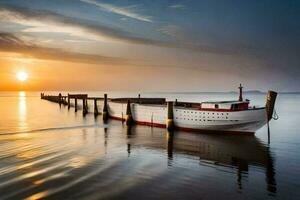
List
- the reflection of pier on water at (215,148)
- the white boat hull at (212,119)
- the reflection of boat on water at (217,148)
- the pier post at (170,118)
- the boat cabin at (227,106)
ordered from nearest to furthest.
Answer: the reflection of boat on water at (217,148) → the reflection of pier on water at (215,148) → the white boat hull at (212,119) → the boat cabin at (227,106) → the pier post at (170,118)

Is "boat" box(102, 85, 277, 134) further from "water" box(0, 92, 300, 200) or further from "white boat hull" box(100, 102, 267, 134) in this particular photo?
"water" box(0, 92, 300, 200)

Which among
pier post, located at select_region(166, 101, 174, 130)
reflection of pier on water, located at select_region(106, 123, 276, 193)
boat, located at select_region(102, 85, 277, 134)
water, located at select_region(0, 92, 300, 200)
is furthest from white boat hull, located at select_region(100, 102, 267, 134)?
water, located at select_region(0, 92, 300, 200)

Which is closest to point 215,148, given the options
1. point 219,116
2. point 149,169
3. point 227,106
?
point 219,116

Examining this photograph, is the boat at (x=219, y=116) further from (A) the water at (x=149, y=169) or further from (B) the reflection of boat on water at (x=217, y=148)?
(A) the water at (x=149, y=169)

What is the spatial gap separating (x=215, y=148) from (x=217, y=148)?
19 centimetres

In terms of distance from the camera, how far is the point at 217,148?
26172mm

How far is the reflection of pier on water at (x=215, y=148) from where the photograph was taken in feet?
65.3

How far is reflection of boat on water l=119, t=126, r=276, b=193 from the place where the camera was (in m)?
19.6

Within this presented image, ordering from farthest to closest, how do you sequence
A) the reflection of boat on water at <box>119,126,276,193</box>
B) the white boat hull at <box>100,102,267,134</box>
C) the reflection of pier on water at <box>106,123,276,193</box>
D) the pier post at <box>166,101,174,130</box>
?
the pier post at <box>166,101,174,130</box> < the white boat hull at <box>100,102,267,134</box> < the reflection of pier on water at <box>106,123,276,193</box> < the reflection of boat on water at <box>119,126,276,193</box>

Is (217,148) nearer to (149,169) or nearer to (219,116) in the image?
(219,116)

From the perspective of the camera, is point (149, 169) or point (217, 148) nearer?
point (149, 169)

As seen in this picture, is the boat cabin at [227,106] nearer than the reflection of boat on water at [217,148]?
No

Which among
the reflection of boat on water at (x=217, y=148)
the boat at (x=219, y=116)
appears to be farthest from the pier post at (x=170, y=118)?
the reflection of boat on water at (x=217, y=148)

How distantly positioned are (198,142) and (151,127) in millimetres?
12646
